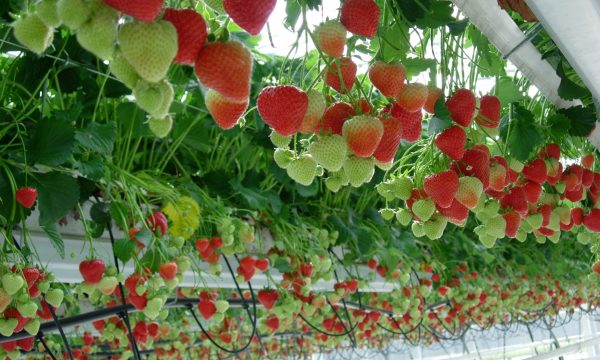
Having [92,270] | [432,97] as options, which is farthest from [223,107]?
[92,270]

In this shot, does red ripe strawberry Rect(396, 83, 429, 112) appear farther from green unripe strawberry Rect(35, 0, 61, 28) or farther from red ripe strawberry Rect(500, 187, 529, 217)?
red ripe strawberry Rect(500, 187, 529, 217)

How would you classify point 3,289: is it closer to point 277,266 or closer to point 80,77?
point 80,77

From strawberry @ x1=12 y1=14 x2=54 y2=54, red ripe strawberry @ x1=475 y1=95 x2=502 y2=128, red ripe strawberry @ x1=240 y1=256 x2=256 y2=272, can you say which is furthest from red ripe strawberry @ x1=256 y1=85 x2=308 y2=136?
red ripe strawberry @ x1=240 y1=256 x2=256 y2=272

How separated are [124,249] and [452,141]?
2.82 feet

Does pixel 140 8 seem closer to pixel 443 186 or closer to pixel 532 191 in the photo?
pixel 443 186

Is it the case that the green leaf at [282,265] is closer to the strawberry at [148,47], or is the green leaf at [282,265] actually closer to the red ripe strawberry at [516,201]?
the red ripe strawberry at [516,201]

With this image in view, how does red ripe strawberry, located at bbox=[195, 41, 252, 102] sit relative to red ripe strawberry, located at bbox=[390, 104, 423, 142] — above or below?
below

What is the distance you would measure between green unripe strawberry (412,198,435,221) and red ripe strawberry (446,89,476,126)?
12cm

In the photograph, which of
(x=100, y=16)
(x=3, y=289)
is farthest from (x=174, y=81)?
(x=100, y=16)

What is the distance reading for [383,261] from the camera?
2.84 m

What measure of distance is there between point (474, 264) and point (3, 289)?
3292mm

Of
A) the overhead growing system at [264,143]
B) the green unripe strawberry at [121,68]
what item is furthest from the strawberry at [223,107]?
the green unripe strawberry at [121,68]

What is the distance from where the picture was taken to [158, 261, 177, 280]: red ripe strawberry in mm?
1560

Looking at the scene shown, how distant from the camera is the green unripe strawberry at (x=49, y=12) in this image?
1.33 feet
